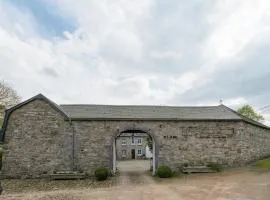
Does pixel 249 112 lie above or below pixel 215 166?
above

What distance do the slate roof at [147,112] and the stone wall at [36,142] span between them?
61.6 inches

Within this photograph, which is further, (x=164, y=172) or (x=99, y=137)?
(x=99, y=137)

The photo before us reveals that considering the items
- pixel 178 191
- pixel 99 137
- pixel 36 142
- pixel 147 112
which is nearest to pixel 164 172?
pixel 99 137

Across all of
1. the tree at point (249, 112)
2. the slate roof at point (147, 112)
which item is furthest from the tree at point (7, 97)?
the tree at point (249, 112)

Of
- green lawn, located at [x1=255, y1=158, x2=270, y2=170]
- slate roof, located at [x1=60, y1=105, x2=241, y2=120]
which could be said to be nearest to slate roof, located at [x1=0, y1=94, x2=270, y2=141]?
slate roof, located at [x1=60, y1=105, x2=241, y2=120]

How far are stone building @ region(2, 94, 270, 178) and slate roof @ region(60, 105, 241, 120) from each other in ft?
0.23

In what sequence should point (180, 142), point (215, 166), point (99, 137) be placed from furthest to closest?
point (180, 142), point (215, 166), point (99, 137)

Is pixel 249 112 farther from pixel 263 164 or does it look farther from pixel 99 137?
pixel 99 137

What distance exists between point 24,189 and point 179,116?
38.6 ft

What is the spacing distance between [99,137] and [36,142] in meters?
4.25

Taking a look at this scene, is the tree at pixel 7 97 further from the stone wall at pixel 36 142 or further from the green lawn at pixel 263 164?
the green lawn at pixel 263 164

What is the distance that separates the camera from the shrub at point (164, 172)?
815 inches

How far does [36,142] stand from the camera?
21.8m

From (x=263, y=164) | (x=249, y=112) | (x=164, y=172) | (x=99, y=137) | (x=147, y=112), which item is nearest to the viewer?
(x=164, y=172)
